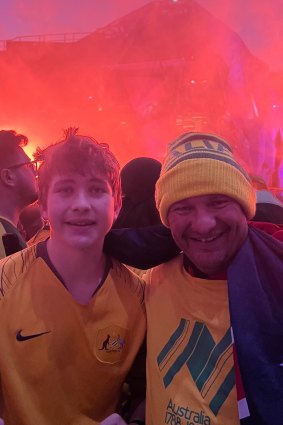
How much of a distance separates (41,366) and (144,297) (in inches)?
21.2

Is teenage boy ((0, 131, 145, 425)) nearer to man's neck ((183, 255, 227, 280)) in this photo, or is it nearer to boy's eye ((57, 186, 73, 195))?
boy's eye ((57, 186, 73, 195))

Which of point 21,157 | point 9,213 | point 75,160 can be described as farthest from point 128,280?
point 21,157

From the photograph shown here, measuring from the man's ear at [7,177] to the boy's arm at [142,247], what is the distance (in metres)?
1.70

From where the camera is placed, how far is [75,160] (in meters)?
1.70

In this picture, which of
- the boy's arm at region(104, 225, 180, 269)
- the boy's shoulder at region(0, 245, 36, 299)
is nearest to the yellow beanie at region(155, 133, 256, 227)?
the boy's arm at region(104, 225, 180, 269)

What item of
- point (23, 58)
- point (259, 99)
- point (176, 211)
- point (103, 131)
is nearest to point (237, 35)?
point (259, 99)

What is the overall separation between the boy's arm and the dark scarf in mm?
410

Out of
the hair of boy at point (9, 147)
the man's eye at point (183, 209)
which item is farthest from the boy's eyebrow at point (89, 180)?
the hair of boy at point (9, 147)

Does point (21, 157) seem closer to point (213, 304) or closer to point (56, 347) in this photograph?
point (56, 347)

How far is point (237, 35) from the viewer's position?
16188 mm

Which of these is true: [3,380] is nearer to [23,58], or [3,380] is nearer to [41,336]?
[41,336]

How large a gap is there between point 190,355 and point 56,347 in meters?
0.55

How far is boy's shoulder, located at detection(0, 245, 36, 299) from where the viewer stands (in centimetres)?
160

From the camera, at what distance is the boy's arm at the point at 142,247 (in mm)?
1791
